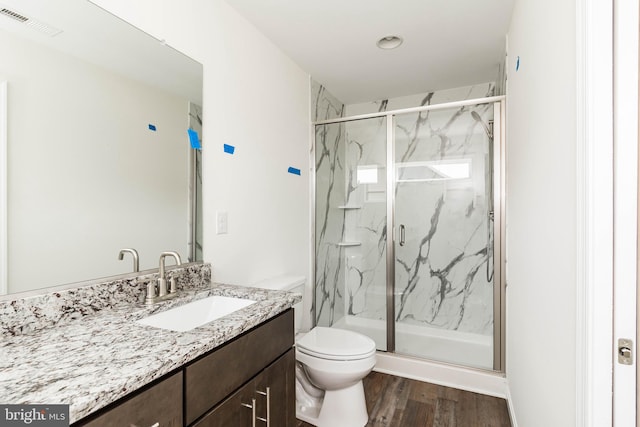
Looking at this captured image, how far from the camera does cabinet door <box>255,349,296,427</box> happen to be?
114 cm

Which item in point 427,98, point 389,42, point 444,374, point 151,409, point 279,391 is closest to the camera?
point 151,409

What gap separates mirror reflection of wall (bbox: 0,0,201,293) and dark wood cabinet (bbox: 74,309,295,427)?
0.60 m

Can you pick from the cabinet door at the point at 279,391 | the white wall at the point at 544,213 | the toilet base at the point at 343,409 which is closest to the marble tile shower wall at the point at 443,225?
the white wall at the point at 544,213

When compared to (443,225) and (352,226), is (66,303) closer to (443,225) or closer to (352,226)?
(352,226)

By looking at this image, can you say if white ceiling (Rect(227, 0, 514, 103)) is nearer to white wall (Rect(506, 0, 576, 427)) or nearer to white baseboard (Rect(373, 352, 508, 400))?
white wall (Rect(506, 0, 576, 427))

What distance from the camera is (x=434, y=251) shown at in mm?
2801

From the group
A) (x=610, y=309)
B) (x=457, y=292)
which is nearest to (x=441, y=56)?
(x=457, y=292)

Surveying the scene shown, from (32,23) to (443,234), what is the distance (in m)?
2.75

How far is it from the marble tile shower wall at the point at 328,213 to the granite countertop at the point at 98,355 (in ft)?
5.70

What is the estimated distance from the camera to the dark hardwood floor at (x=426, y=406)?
1.86 metres

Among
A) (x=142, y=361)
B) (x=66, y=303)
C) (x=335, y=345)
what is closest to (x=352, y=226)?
(x=335, y=345)

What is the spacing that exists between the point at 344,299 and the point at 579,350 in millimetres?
2406

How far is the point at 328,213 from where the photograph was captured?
295 centimetres

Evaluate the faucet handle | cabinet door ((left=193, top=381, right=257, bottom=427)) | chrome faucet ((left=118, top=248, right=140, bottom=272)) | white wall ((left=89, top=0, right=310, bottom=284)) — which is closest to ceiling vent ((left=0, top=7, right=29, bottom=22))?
white wall ((left=89, top=0, right=310, bottom=284))
